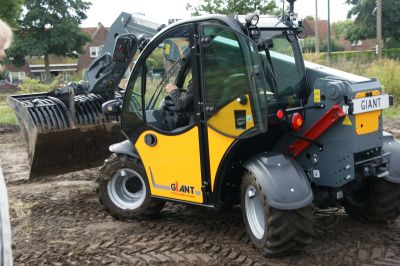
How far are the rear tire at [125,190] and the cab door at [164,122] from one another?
0.75 ft

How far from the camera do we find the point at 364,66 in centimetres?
1570

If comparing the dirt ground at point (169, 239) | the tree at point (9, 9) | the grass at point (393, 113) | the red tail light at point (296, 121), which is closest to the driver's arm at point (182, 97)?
the red tail light at point (296, 121)

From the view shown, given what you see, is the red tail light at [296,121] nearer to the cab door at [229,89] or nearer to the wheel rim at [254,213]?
the cab door at [229,89]

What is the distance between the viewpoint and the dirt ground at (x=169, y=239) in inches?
180

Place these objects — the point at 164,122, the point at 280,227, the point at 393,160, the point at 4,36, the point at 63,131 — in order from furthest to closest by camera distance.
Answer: the point at 63,131 < the point at 164,122 < the point at 393,160 < the point at 280,227 < the point at 4,36

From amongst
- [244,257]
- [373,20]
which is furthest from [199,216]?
[373,20]

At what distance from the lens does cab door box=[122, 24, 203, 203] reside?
507 cm

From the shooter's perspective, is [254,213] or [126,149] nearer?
[254,213]

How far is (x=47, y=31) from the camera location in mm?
41562

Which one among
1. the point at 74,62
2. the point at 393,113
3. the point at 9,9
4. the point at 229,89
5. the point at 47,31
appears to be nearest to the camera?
the point at 229,89

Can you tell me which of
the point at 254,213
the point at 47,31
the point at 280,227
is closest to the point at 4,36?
the point at 280,227

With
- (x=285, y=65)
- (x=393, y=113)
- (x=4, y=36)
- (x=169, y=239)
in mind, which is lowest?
(x=393, y=113)

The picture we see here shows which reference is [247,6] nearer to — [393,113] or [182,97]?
[393,113]

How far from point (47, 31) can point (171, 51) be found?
127ft
